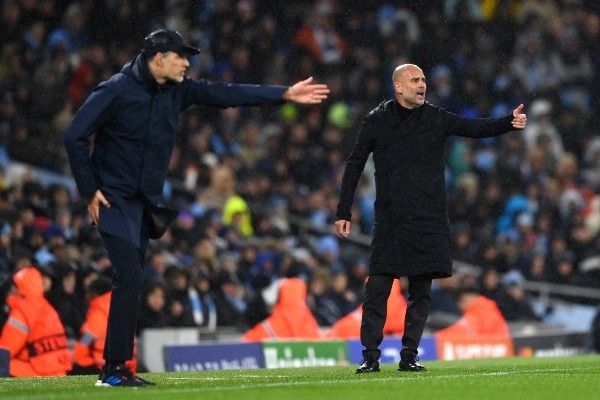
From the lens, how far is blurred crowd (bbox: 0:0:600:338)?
52.2 feet

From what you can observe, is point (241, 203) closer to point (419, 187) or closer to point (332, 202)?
point (332, 202)

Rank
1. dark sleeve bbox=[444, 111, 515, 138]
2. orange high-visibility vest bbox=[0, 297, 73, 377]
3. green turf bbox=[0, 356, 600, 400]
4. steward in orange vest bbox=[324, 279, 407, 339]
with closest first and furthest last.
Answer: green turf bbox=[0, 356, 600, 400] < dark sleeve bbox=[444, 111, 515, 138] < orange high-visibility vest bbox=[0, 297, 73, 377] < steward in orange vest bbox=[324, 279, 407, 339]

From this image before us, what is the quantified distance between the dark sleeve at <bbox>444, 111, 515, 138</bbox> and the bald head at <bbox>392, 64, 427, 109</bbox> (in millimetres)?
273

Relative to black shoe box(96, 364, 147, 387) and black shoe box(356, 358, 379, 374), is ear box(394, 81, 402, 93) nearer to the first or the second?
black shoe box(356, 358, 379, 374)

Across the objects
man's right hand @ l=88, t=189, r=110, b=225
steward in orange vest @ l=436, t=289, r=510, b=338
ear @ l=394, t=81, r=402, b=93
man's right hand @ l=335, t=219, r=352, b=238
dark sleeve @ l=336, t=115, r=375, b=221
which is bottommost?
steward in orange vest @ l=436, t=289, r=510, b=338

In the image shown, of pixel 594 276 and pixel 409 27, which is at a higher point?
pixel 409 27

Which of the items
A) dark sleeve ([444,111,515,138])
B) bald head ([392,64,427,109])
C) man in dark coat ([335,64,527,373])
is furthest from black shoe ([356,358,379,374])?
bald head ([392,64,427,109])

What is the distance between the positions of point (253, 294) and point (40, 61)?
458 centimetres

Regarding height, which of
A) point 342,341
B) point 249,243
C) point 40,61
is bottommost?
point 342,341

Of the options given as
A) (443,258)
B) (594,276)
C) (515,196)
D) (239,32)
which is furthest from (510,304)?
(443,258)

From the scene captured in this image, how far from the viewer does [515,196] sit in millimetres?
22578

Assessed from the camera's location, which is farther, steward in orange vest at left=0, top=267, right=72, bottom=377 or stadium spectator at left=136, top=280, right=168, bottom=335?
stadium spectator at left=136, top=280, right=168, bottom=335

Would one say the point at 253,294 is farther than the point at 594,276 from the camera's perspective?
No

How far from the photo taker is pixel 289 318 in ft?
52.4
